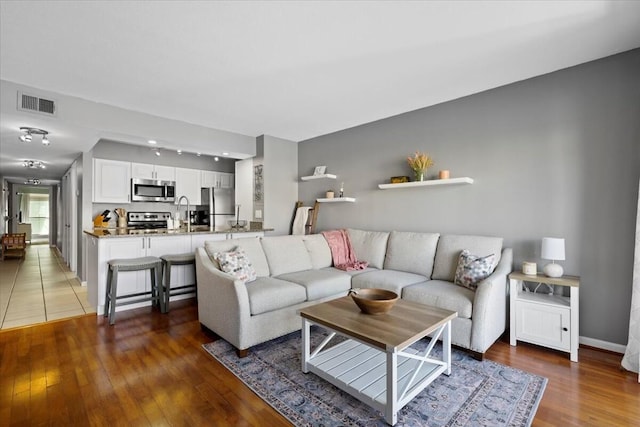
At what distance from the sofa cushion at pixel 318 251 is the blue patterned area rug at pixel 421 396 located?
4.72 feet

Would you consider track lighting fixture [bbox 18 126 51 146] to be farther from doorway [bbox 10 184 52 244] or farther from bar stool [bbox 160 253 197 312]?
doorway [bbox 10 184 52 244]

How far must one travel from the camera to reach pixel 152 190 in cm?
552

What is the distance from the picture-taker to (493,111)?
326cm

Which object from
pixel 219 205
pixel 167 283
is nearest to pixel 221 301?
pixel 167 283

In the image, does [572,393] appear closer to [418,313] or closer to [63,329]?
[418,313]

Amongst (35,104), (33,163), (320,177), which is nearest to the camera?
(35,104)

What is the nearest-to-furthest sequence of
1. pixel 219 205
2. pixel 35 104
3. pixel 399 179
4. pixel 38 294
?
pixel 35 104
pixel 399 179
pixel 38 294
pixel 219 205

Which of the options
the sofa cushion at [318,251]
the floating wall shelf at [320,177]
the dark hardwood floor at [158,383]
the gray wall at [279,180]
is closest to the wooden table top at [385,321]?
the dark hardwood floor at [158,383]

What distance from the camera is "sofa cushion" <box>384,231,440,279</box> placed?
343cm

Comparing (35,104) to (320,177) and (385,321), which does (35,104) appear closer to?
(320,177)

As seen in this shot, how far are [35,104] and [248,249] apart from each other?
2655 mm

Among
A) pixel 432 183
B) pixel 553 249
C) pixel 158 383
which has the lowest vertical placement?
pixel 158 383

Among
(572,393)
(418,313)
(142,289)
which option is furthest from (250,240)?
(572,393)

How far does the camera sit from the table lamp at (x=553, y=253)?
8.55 ft
